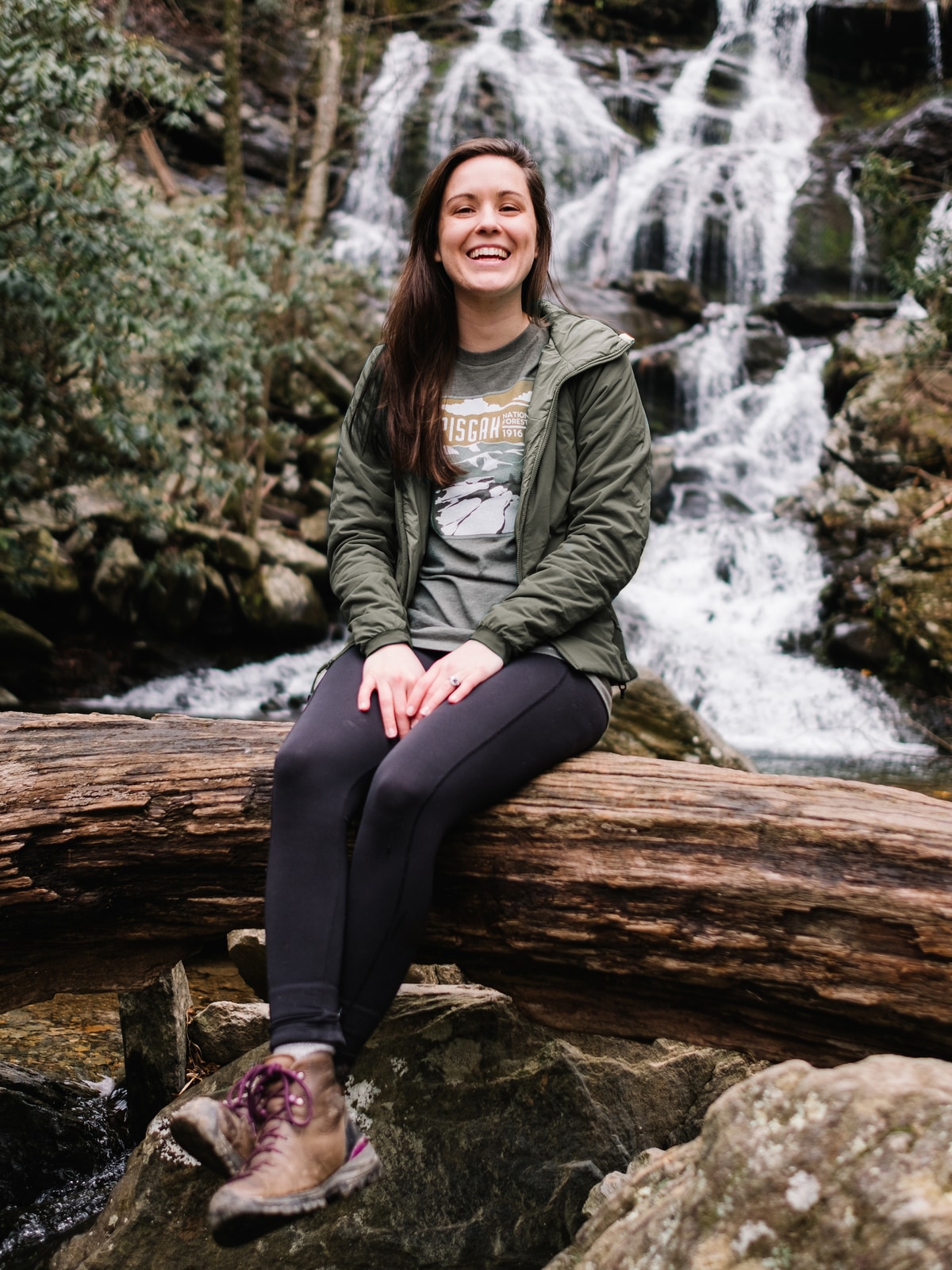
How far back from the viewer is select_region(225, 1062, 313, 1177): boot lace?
156 cm

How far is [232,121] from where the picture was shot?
987cm

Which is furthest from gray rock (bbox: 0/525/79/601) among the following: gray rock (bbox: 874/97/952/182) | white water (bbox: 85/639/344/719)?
gray rock (bbox: 874/97/952/182)

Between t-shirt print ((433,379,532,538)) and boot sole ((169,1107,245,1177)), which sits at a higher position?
t-shirt print ((433,379,532,538))

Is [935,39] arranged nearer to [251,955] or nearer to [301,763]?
[251,955]

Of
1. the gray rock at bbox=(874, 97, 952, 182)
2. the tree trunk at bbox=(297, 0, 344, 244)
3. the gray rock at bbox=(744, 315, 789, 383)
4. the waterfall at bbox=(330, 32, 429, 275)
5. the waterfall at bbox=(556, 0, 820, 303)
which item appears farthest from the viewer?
the waterfall at bbox=(556, 0, 820, 303)

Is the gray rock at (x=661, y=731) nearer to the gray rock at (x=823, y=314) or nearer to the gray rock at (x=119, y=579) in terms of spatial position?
the gray rock at (x=119, y=579)

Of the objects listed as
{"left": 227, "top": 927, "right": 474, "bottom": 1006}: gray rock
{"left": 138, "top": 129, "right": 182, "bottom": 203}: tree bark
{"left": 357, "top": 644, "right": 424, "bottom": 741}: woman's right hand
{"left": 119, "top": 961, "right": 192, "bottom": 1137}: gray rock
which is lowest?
{"left": 119, "top": 961, "right": 192, "bottom": 1137}: gray rock

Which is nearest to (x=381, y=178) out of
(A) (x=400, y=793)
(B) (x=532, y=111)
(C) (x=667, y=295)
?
(B) (x=532, y=111)

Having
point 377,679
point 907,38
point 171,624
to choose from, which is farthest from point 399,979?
point 907,38

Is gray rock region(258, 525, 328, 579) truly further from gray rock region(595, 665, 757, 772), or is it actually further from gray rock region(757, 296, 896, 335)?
gray rock region(757, 296, 896, 335)

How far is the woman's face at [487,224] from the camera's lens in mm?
2336

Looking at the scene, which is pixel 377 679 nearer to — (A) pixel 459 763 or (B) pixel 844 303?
(A) pixel 459 763

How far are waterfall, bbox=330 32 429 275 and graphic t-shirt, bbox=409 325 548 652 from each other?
12187mm

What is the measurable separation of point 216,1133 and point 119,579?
7105mm
